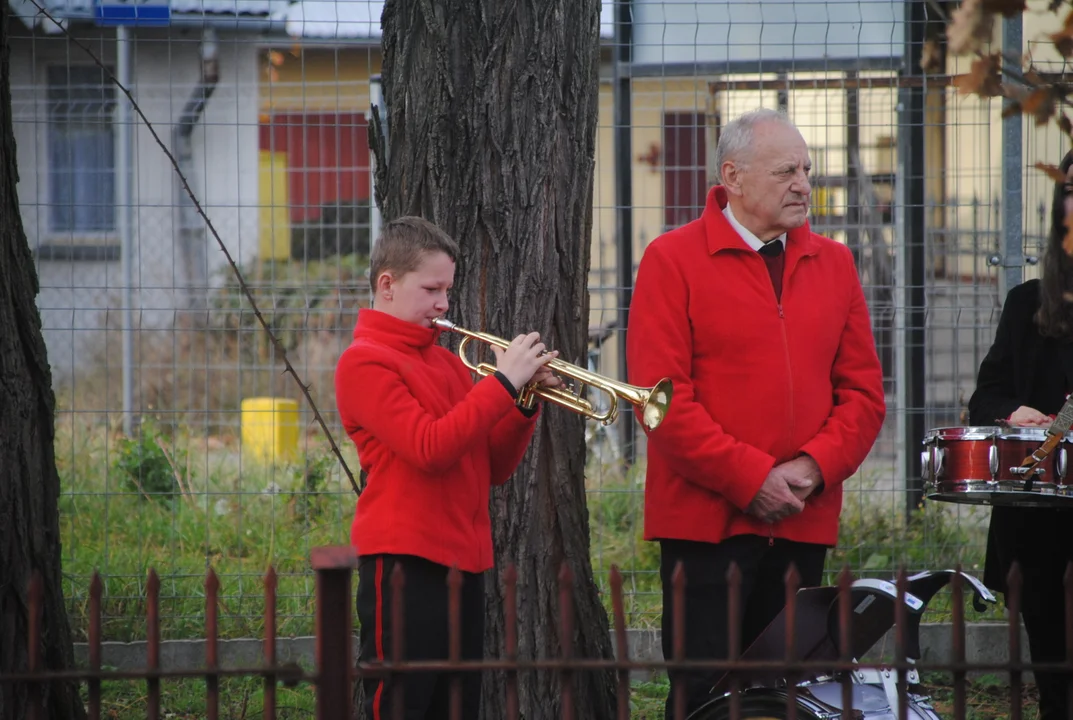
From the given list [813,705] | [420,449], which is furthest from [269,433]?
[813,705]

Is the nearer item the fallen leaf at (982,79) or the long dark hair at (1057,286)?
the fallen leaf at (982,79)

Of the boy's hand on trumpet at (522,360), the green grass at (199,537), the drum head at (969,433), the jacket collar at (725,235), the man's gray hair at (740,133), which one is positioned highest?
the man's gray hair at (740,133)

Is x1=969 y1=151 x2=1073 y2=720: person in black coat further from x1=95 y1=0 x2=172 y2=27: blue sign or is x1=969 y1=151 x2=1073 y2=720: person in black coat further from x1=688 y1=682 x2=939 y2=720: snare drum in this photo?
x1=95 y1=0 x2=172 y2=27: blue sign

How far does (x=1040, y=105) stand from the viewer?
1.94 m

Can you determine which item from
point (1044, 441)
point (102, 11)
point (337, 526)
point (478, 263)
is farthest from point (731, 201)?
point (102, 11)

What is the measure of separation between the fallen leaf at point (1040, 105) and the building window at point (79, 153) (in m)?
4.35

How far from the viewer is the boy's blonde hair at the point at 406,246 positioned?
10.4 feet

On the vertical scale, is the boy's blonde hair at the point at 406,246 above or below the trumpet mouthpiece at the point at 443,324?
above

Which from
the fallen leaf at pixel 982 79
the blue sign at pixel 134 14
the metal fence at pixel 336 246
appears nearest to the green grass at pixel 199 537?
the metal fence at pixel 336 246

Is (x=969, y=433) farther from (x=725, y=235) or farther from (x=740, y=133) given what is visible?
(x=740, y=133)

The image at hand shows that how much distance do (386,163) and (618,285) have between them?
222cm

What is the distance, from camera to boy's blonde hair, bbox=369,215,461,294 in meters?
3.18

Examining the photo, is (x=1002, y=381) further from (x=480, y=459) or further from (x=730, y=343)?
(x=480, y=459)

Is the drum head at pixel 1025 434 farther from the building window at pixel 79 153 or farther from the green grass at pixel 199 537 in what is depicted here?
the building window at pixel 79 153
